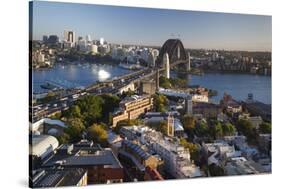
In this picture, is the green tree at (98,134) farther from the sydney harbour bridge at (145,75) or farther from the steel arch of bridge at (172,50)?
the steel arch of bridge at (172,50)

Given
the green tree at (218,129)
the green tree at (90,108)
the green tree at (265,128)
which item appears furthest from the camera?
the green tree at (265,128)

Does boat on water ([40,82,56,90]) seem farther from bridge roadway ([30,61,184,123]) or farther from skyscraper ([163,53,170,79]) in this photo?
skyscraper ([163,53,170,79])

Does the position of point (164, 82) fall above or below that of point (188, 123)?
above

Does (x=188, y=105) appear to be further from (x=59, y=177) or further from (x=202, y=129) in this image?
(x=59, y=177)

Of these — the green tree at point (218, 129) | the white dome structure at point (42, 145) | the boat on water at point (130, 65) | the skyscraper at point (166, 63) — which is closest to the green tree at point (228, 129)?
the green tree at point (218, 129)

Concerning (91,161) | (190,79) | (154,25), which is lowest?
(91,161)

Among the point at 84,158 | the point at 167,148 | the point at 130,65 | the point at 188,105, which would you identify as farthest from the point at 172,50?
the point at 84,158
